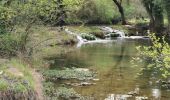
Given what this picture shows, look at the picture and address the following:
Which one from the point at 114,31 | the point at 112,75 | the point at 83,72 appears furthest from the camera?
the point at 114,31

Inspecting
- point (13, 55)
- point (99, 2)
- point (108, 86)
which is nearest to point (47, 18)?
point (13, 55)

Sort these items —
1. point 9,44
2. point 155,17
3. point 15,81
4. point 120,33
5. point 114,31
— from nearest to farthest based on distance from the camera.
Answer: point 15,81, point 9,44, point 120,33, point 114,31, point 155,17

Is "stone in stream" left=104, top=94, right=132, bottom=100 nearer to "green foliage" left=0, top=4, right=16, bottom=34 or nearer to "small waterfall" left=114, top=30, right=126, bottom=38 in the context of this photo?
"green foliage" left=0, top=4, right=16, bottom=34

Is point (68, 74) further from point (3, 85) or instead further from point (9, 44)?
point (3, 85)

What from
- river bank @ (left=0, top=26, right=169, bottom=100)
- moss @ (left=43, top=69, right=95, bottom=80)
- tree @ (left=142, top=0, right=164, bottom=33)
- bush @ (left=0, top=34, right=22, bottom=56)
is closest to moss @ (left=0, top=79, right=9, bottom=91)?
river bank @ (left=0, top=26, right=169, bottom=100)

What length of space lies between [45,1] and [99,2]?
39356mm

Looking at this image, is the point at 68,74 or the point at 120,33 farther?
the point at 120,33

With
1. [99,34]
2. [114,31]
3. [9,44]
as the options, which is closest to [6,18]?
[9,44]

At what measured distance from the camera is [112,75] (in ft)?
80.1

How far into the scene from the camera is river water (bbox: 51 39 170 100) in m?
19.6

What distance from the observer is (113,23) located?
64.1m

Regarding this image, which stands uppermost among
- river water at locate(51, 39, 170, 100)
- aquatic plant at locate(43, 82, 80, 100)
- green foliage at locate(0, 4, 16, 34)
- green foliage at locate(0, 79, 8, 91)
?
green foliage at locate(0, 4, 16, 34)

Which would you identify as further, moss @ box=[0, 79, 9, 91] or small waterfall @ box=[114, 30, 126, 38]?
small waterfall @ box=[114, 30, 126, 38]

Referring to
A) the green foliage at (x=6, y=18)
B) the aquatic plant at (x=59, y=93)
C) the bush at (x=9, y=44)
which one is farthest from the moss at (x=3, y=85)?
the green foliage at (x=6, y=18)
